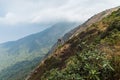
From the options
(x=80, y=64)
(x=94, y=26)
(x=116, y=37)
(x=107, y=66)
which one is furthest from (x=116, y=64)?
(x=94, y=26)

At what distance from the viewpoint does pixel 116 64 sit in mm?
22141

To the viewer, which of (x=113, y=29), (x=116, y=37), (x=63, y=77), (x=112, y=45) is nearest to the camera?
(x=63, y=77)

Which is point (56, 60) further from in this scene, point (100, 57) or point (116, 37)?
point (100, 57)

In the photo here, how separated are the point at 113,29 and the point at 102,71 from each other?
18402 millimetres

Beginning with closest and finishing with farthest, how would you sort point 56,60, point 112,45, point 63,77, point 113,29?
point 63,77 → point 112,45 → point 113,29 → point 56,60

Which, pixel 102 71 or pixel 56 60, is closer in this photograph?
pixel 102 71

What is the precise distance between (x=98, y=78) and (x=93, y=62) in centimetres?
225

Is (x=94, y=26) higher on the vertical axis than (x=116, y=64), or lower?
higher

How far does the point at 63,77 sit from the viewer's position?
2256 cm

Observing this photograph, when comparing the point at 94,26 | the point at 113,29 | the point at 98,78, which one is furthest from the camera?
the point at 94,26

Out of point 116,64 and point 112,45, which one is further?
point 112,45

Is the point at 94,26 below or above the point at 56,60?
above

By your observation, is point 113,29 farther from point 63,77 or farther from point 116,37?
point 63,77

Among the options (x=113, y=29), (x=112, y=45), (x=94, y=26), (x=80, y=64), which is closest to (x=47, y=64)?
(x=94, y=26)
